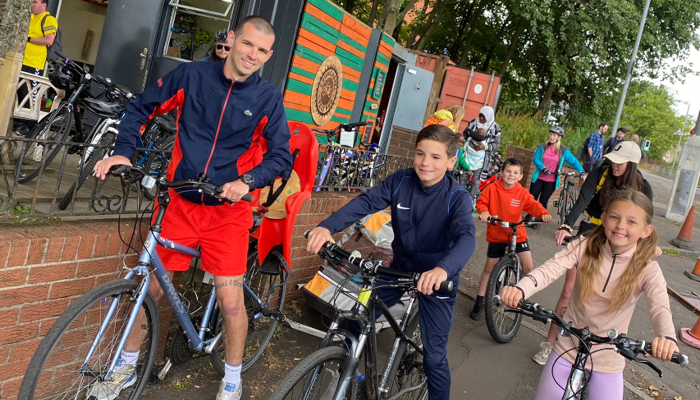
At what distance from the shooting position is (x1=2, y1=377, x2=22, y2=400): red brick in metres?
3.25

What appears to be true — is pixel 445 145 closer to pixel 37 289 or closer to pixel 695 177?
pixel 37 289

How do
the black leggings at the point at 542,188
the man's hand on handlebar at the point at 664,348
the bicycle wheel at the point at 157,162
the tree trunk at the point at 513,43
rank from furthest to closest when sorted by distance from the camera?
the tree trunk at the point at 513,43 < the black leggings at the point at 542,188 < the bicycle wheel at the point at 157,162 < the man's hand on handlebar at the point at 664,348

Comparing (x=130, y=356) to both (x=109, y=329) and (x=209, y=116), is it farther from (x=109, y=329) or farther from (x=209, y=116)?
(x=209, y=116)

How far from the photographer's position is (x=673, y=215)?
20.7 m

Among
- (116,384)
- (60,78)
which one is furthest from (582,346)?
(60,78)

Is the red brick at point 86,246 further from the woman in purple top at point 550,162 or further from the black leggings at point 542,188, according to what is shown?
the black leggings at point 542,188

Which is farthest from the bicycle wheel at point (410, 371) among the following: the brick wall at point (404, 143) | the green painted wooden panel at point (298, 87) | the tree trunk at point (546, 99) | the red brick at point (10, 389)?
the tree trunk at point (546, 99)

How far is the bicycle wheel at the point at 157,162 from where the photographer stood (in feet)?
14.4

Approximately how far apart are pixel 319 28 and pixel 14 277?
732cm

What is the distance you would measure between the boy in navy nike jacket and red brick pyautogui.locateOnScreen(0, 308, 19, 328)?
5.53ft

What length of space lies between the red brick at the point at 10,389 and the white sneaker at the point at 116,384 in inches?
16.7

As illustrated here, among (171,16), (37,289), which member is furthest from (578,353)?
(171,16)

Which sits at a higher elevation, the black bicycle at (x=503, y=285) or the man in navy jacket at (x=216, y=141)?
the man in navy jacket at (x=216, y=141)

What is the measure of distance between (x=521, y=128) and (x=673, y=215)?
241 inches
